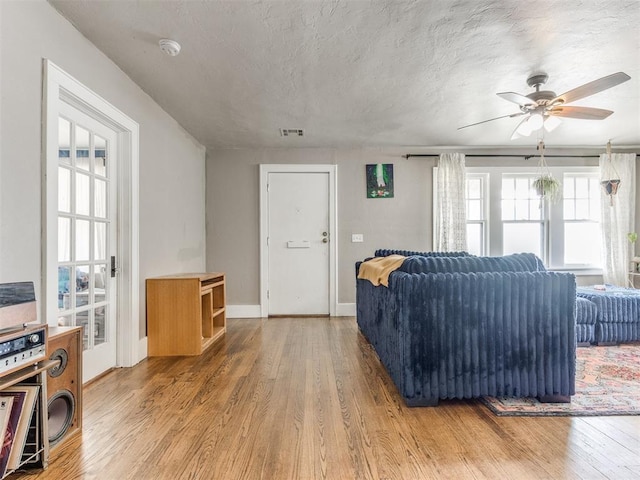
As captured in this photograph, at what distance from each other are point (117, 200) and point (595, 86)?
148 inches

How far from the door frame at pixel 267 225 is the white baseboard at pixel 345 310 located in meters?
0.06

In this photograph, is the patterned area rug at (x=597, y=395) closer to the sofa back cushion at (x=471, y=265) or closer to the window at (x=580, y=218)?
the sofa back cushion at (x=471, y=265)

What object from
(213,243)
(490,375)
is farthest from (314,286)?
(490,375)

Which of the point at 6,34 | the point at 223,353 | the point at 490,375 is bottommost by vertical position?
the point at 223,353

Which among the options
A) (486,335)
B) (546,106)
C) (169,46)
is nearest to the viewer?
(486,335)

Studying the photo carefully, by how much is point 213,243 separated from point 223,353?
1994mm

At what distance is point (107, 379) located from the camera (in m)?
2.40

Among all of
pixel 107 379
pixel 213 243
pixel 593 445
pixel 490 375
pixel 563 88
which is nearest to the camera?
pixel 593 445

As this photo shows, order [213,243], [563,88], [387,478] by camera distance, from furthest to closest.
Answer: [213,243] < [563,88] < [387,478]

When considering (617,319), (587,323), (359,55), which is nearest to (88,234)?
(359,55)

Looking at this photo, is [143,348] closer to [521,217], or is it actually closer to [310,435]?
[310,435]

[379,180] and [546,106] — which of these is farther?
[379,180]

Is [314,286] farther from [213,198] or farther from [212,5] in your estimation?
[212,5]

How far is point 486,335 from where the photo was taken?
1917mm
